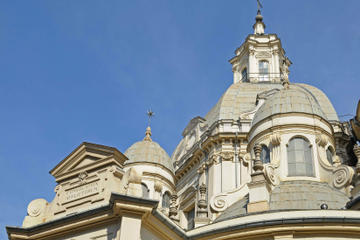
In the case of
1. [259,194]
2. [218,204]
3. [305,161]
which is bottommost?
[259,194]

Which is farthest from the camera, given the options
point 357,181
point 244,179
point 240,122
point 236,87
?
point 236,87

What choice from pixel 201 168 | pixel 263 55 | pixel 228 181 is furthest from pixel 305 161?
pixel 263 55

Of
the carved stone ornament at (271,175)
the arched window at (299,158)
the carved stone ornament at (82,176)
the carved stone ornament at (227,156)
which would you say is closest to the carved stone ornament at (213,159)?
the carved stone ornament at (227,156)

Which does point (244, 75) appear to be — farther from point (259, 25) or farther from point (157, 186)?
point (157, 186)

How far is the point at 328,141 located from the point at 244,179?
751 centimetres

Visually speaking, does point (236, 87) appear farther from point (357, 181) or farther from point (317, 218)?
point (317, 218)

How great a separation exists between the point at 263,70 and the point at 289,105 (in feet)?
68.0

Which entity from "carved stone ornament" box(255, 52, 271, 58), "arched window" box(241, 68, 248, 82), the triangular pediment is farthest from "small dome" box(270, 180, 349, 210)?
"carved stone ornament" box(255, 52, 271, 58)

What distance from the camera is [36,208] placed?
802 inches

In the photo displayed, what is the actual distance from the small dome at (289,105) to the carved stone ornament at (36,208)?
11999mm

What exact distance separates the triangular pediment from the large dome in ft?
58.3

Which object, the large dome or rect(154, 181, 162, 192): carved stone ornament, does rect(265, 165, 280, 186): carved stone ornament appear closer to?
rect(154, 181, 162, 192): carved stone ornament

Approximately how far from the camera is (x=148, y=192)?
110ft

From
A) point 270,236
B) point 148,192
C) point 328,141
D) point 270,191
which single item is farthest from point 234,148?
point 270,236
